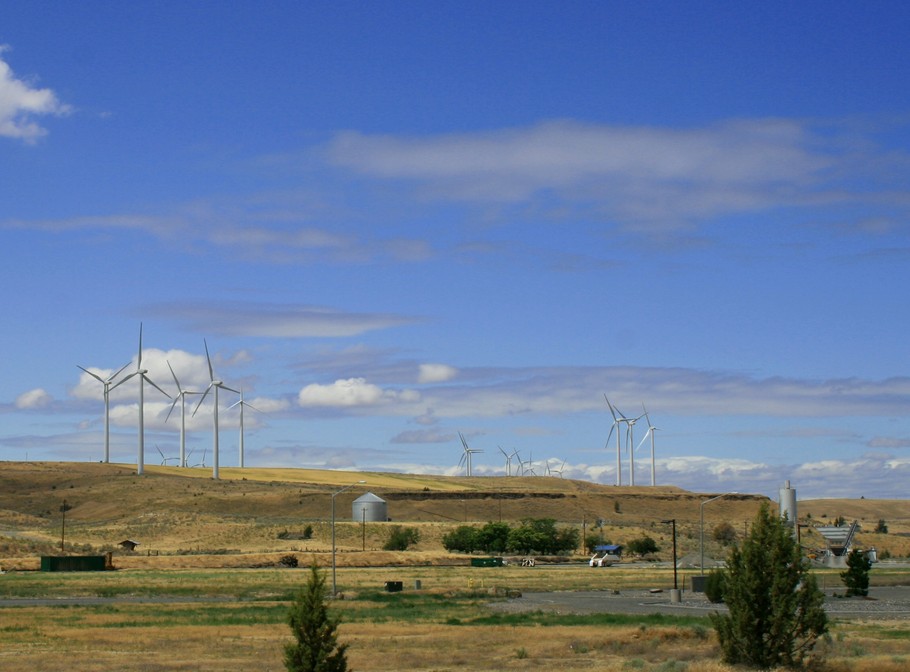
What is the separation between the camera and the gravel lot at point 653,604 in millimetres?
73062

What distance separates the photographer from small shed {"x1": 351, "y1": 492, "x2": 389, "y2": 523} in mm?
183250

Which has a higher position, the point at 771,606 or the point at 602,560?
the point at 771,606

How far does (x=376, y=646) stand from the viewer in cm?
5403

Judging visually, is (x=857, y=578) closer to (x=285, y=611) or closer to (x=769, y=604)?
(x=285, y=611)

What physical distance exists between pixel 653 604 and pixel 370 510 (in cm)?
10666

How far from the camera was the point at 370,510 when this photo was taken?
184m

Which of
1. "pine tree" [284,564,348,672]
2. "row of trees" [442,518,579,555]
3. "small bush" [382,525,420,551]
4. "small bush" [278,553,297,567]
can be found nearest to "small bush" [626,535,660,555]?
"row of trees" [442,518,579,555]

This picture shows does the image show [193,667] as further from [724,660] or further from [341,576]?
[341,576]

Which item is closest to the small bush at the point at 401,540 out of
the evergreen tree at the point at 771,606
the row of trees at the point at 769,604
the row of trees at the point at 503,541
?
the row of trees at the point at 503,541

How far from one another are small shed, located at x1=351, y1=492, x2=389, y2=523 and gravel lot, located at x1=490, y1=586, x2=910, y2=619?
93311 mm

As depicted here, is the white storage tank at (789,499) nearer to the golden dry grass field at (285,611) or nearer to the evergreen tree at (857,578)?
the golden dry grass field at (285,611)

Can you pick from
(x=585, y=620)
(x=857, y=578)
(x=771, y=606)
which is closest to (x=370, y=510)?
(x=857, y=578)

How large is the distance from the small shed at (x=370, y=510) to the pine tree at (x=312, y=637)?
150 meters

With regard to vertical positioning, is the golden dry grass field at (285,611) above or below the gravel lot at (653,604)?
above
